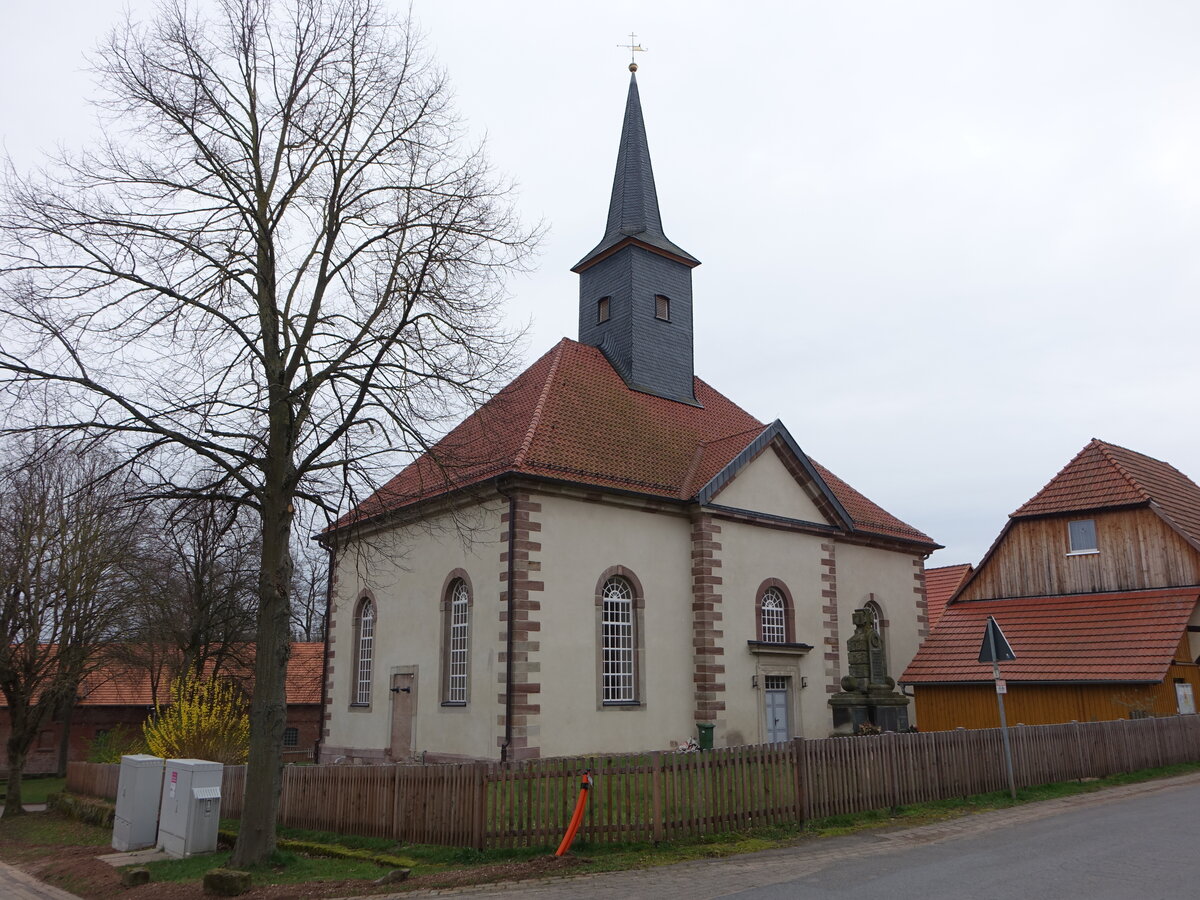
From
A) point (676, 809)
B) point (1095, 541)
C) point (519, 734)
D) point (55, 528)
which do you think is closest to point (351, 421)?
point (676, 809)

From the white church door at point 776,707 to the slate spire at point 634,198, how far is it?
12.0m

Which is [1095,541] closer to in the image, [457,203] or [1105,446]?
[1105,446]

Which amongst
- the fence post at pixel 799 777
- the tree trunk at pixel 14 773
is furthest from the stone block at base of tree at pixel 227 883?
the tree trunk at pixel 14 773

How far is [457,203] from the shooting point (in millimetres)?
13781

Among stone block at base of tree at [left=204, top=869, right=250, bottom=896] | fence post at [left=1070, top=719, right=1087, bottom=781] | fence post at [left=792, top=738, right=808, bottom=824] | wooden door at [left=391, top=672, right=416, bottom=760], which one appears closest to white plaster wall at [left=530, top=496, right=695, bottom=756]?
wooden door at [left=391, top=672, right=416, bottom=760]

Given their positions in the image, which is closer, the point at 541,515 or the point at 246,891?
the point at 246,891

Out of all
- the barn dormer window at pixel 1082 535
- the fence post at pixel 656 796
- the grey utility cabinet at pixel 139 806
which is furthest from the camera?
the barn dormer window at pixel 1082 535

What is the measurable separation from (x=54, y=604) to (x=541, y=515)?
1372 centimetres

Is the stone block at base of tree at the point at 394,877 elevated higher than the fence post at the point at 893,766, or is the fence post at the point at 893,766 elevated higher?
the fence post at the point at 893,766

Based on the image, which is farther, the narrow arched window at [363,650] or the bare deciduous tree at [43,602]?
the narrow arched window at [363,650]

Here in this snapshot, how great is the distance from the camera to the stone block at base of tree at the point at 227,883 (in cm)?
1046

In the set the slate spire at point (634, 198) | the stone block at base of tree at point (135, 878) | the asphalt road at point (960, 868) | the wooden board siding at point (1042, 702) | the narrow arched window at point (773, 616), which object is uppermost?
the slate spire at point (634, 198)

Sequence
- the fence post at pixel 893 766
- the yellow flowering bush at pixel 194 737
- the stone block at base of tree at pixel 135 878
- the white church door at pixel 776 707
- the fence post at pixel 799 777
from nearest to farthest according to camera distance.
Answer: the stone block at base of tree at pixel 135 878
the fence post at pixel 799 777
the fence post at pixel 893 766
the yellow flowering bush at pixel 194 737
the white church door at pixel 776 707

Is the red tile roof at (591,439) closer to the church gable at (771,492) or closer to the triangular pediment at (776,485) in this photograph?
the triangular pediment at (776,485)
